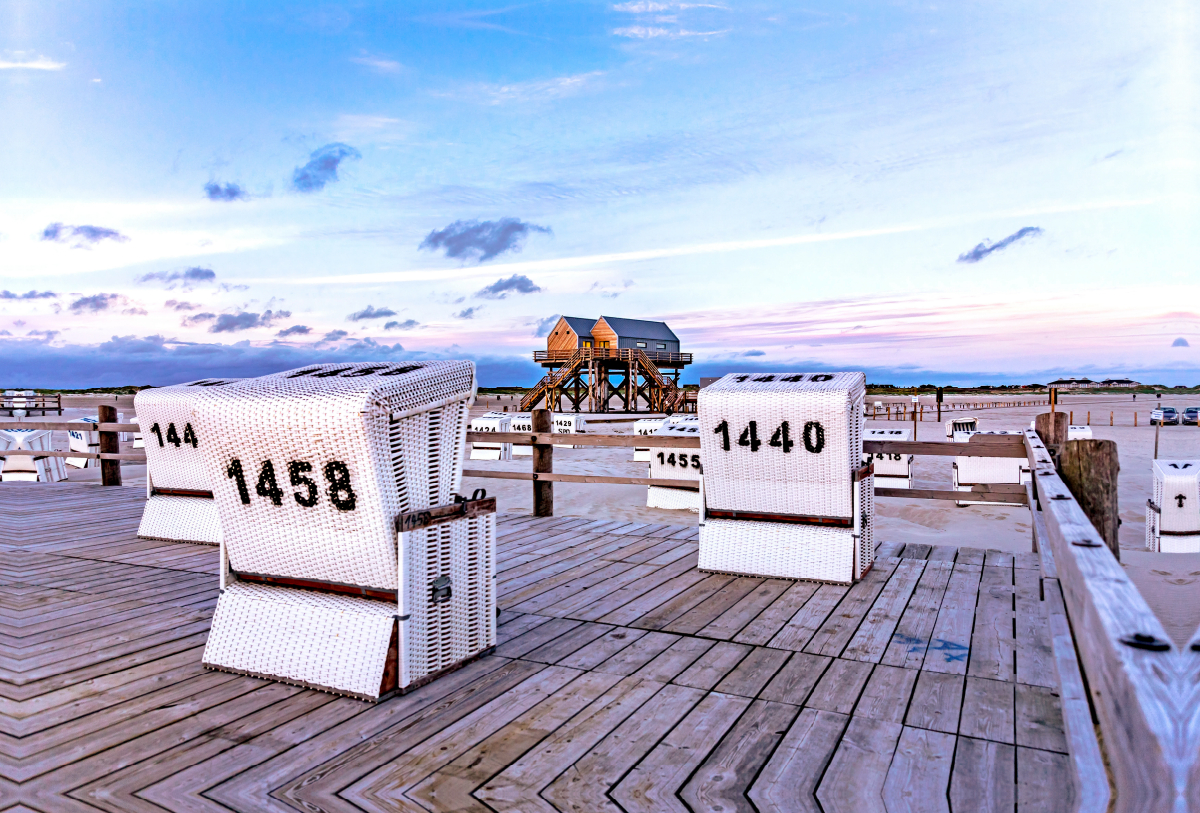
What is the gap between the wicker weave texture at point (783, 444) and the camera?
4973mm

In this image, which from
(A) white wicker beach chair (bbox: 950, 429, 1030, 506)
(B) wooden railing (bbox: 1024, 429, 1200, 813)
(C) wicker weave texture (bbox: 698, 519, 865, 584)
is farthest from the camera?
(A) white wicker beach chair (bbox: 950, 429, 1030, 506)

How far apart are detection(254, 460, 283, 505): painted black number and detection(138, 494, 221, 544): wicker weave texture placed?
3.30 meters

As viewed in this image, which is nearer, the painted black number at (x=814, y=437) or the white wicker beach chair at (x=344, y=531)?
the white wicker beach chair at (x=344, y=531)

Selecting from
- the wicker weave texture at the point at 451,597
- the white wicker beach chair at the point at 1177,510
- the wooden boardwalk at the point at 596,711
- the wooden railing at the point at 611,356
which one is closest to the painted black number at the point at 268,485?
the wicker weave texture at the point at 451,597

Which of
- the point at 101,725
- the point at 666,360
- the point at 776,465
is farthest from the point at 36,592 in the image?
the point at 666,360

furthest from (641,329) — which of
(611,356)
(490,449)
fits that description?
(490,449)

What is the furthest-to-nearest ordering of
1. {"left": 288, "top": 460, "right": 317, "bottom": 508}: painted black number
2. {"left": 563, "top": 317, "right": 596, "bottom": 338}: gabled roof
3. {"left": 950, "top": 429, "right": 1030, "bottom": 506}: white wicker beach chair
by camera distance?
{"left": 563, "top": 317, "right": 596, "bottom": 338}: gabled roof, {"left": 950, "top": 429, "right": 1030, "bottom": 506}: white wicker beach chair, {"left": 288, "top": 460, "right": 317, "bottom": 508}: painted black number

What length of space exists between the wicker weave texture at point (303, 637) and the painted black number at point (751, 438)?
2.68 m

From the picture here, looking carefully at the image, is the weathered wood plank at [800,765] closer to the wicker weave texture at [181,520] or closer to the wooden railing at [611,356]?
the wicker weave texture at [181,520]

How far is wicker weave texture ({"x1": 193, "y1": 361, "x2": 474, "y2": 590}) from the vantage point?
10.3 feet

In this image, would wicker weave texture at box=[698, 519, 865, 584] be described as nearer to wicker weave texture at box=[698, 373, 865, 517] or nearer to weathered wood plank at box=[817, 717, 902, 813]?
wicker weave texture at box=[698, 373, 865, 517]

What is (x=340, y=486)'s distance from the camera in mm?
3215

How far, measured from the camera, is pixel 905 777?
102 inches

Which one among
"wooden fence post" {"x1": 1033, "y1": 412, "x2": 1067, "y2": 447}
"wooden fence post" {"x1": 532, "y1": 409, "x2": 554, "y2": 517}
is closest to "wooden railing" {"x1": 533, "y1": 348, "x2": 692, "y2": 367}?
"wooden fence post" {"x1": 532, "y1": 409, "x2": 554, "y2": 517}
